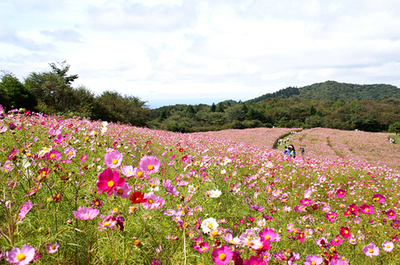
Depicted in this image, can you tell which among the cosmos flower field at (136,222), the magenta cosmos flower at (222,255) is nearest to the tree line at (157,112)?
the cosmos flower field at (136,222)

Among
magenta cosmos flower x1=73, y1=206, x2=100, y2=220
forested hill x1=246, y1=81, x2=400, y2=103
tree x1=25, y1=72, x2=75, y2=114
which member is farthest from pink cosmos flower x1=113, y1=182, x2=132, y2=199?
forested hill x1=246, y1=81, x2=400, y2=103

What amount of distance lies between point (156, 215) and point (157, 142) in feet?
21.7

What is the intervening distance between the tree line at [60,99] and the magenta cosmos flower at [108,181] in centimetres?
1026

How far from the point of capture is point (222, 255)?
104 centimetres

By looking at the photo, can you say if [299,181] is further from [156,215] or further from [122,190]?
[122,190]

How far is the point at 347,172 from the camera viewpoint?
6.86m

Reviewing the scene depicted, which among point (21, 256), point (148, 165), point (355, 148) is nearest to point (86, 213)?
point (21, 256)

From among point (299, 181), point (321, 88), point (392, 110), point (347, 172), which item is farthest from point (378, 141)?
point (321, 88)

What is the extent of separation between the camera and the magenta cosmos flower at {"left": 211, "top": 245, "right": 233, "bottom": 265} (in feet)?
3.32

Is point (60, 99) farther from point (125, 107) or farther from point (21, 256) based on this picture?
point (21, 256)

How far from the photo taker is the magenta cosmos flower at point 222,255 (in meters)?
1.01

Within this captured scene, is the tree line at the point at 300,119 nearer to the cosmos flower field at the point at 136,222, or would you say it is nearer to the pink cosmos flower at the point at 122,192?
the cosmos flower field at the point at 136,222

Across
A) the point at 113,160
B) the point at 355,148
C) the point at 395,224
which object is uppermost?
the point at 113,160

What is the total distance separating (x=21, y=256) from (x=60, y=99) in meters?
23.7
